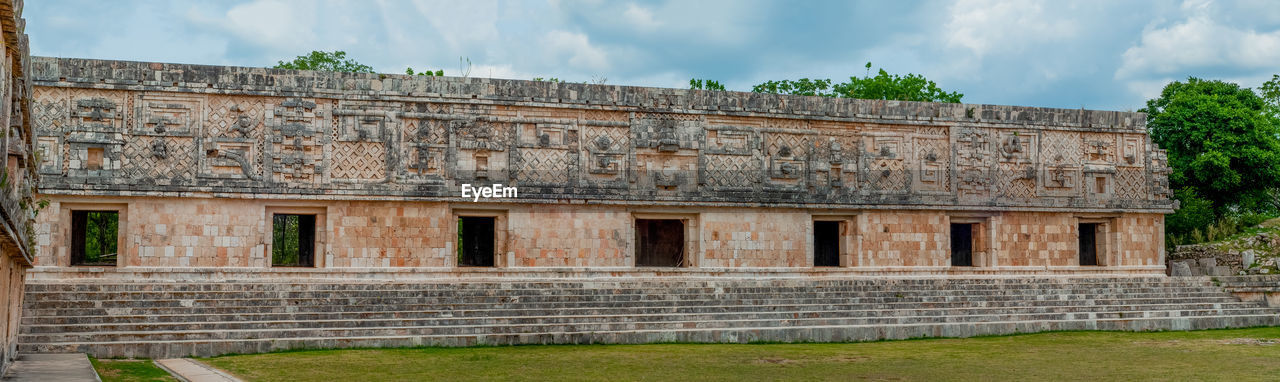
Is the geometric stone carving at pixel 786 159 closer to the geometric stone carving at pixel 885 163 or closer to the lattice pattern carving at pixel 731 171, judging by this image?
the lattice pattern carving at pixel 731 171

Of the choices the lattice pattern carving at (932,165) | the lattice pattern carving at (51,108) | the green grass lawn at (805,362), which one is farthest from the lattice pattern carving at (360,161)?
the lattice pattern carving at (932,165)

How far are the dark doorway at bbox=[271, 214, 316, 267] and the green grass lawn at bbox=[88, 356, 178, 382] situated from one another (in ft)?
19.1

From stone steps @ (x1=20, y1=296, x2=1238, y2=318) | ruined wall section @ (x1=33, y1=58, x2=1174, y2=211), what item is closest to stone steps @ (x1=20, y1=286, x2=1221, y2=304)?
stone steps @ (x1=20, y1=296, x2=1238, y2=318)

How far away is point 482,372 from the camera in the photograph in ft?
34.2

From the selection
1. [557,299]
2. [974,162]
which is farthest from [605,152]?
[974,162]

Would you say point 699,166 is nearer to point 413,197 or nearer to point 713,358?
point 413,197

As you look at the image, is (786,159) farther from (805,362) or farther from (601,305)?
(805,362)

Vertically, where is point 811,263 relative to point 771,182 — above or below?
below

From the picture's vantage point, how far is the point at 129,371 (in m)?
10.4

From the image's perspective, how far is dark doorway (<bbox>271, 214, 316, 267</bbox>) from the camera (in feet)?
67.8

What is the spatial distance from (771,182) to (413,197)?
6.11 meters

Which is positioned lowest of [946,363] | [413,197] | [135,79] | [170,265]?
[946,363]

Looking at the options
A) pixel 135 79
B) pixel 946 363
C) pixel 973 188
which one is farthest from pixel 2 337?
pixel 973 188

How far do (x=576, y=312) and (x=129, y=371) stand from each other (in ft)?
21.7
